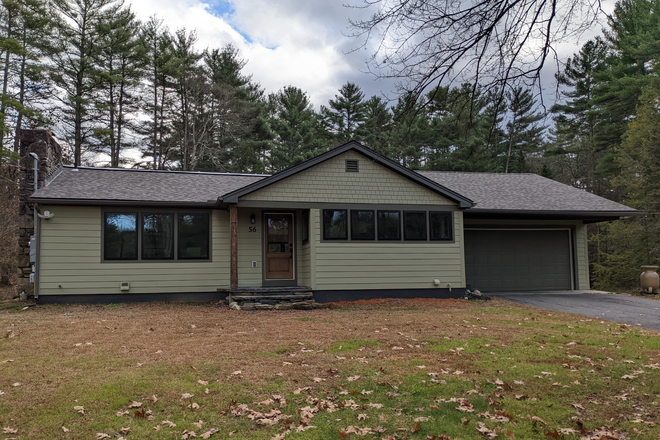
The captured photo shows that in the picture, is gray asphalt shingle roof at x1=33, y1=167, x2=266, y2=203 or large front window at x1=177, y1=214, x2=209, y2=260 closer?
gray asphalt shingle roof at x1=33, y1=167, x2=266, y2=203

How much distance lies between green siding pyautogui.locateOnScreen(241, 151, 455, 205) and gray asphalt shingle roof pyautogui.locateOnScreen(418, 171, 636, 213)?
2.05 m

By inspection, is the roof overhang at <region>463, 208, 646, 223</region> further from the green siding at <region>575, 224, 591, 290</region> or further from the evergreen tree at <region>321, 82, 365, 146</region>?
the evergreen tree at <region>321, 82, 365, 146</region>

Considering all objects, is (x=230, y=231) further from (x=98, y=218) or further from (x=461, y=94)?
(x=461, y=94)

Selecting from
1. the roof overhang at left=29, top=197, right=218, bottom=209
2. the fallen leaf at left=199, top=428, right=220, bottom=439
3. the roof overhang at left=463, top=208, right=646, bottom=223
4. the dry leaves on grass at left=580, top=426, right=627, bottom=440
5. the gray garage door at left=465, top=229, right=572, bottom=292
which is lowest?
the dry leaves on grass at left=580, top=426, right=627, bottom=440

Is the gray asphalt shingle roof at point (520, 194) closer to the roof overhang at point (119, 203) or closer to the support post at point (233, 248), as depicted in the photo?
the support post at point (233, 248)

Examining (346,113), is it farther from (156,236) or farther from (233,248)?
(233,248)

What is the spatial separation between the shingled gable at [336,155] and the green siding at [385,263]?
687 mm

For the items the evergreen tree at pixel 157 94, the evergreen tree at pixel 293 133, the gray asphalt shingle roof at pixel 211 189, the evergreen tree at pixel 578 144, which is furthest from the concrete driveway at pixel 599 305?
the evergreen tree at pixel 157 94

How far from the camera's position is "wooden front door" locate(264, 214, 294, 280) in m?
12.5

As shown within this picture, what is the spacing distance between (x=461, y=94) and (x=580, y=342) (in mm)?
4002

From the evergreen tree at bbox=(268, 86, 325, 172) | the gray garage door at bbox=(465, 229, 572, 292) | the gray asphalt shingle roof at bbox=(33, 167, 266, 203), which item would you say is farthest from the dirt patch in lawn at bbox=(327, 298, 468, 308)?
the evergreen tree at bbox=(268, 86, 325, 172)

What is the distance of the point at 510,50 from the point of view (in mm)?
4574

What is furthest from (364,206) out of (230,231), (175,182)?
(175,182)

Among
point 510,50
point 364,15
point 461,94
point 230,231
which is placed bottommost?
point 230,231
